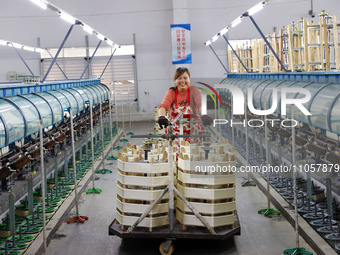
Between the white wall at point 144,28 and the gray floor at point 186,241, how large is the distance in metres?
15.1

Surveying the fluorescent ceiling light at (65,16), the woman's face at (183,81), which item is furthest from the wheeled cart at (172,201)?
the fluorescent ceiling light at (65,16)

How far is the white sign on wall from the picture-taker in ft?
62.5

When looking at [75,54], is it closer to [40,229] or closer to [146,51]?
[146,51]

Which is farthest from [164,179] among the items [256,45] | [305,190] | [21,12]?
[21,12]

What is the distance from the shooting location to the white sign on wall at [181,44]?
19.1 metres

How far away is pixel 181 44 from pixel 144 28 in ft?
12.6

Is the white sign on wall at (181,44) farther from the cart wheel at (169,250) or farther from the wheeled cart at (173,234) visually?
the cart wheel at (169,250)

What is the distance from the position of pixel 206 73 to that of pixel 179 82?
633 inches

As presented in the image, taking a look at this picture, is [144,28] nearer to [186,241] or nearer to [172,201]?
[186,241]

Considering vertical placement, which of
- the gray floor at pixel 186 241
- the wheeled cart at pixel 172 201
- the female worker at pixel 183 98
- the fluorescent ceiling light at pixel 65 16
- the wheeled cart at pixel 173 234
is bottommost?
the gray floor at pixel 186 241

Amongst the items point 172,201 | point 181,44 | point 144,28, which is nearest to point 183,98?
point 172,201

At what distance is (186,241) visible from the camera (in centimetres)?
604

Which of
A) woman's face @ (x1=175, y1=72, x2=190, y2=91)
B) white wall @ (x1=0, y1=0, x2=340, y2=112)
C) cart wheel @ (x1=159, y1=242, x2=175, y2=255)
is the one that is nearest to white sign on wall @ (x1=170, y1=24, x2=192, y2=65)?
white wall @ (x1=0, y1=0, x2=340, y2=112)

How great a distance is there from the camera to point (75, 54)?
74.2 feet
